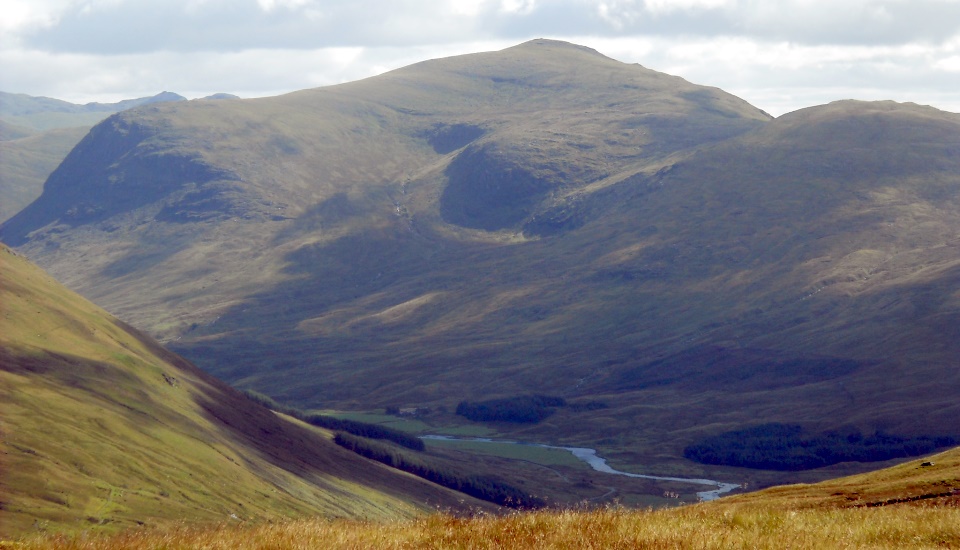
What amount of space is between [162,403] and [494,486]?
247 ft

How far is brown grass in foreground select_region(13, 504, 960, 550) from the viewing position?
711 inches

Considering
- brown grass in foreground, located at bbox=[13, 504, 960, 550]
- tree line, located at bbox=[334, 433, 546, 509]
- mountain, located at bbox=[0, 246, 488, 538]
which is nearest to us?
brown grass in foreground, located at bbox=[13, 504, 960, 550]

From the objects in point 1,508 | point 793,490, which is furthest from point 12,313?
point 793,490

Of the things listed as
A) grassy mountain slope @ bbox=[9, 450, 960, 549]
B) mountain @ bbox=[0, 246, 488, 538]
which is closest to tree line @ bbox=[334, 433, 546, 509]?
mountain @ bbox=[0, 246, 488, 538]

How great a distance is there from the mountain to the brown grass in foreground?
166 feet

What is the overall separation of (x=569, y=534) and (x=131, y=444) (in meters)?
99.8

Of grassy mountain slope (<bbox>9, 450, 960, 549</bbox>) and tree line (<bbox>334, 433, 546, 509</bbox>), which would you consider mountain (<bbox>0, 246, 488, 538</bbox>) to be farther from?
grassy mountain slope (<bbox>9, 450, 960, 549</bbox>)

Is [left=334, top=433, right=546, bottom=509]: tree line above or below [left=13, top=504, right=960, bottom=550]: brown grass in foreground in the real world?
below

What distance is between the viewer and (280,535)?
19.2 metres

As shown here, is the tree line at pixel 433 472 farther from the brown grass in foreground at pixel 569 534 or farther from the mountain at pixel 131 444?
the brown grass in foreground at pixel 569 534

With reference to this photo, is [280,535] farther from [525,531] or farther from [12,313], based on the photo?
[12,313]

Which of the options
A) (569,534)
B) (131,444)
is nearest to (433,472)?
(131,444)

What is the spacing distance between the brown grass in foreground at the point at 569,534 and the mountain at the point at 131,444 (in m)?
50.5

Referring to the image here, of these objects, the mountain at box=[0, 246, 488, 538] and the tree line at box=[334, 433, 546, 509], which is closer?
the mountain at box=[0, 246, 488, 538]
